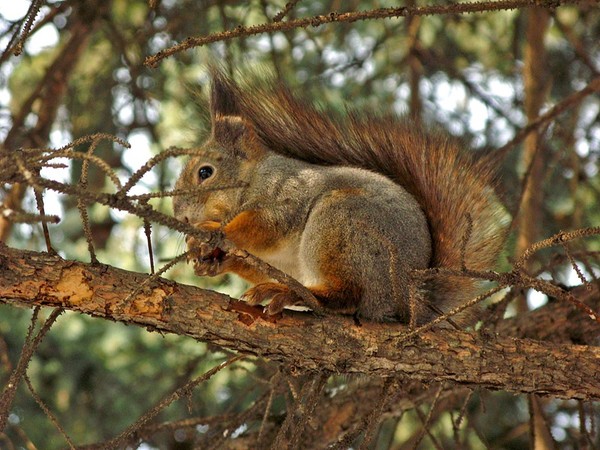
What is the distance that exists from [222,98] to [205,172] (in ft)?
0.83

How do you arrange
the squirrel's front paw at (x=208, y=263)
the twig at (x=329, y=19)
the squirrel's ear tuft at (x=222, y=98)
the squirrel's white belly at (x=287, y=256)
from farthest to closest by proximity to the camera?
the squirrel's ear tuft at (x=222, y=98) → the squirrel's white belly at (x=287, y=256) → the squirrel's front paw at (x=208, y=263) → the twig at (x=329, y=19)

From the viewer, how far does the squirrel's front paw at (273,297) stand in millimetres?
1631

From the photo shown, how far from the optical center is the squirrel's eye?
8.00 ft

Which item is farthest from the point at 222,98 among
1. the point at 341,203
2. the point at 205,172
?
the point at 341,203

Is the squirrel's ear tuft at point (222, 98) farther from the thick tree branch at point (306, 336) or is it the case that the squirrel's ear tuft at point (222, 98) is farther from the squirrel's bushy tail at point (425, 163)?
the thick tree branch at point (306, 336)

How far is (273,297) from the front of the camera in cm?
171

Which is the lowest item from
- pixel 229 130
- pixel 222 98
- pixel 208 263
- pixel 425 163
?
pixel 208 263

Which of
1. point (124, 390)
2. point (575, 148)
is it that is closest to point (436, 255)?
point (575, 148)

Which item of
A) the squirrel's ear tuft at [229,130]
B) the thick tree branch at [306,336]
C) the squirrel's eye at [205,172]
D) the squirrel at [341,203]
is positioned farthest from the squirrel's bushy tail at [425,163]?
the thick tree branch at [306,336]

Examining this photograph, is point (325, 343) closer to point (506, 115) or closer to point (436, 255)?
point (436, 255)

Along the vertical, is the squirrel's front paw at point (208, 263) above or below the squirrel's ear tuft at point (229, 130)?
below

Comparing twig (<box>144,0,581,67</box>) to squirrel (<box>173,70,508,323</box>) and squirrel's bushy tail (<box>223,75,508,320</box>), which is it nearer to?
squirrel (<box>173,70,508,323</box>)

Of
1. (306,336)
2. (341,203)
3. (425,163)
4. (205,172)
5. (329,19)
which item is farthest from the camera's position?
(205,172)

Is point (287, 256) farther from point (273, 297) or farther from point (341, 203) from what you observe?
point (273, 297)
